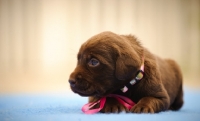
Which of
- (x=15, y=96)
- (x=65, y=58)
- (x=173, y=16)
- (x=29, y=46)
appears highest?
(x=173, y=16)

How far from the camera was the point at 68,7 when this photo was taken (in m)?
2.32

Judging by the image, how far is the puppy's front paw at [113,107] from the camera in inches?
77.1

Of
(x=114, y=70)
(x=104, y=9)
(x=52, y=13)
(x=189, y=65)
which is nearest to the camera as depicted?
(x=114, y=70)

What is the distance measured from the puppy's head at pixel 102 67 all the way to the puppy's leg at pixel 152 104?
0.54 ft

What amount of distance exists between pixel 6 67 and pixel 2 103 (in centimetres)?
38

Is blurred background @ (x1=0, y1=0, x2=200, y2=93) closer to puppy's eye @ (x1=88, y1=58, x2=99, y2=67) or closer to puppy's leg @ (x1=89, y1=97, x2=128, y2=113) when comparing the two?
puppy's eye @ (x1=88, y1=58, x2=99, y2=67)

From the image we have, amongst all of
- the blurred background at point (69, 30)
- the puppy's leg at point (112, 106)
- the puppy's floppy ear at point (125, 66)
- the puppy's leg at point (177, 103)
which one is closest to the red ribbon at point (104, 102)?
the puppy's leg at point (112, 106)

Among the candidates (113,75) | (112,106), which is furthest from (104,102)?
(113,75)

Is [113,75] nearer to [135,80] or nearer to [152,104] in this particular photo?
[135,80]

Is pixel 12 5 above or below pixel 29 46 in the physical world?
above

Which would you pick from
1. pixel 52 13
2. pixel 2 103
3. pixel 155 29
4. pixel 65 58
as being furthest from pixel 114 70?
pixel 65 58

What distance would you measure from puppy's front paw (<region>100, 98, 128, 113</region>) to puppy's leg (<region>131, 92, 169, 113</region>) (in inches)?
2.9

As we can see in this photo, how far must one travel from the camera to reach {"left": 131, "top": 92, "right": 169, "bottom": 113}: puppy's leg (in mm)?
1931

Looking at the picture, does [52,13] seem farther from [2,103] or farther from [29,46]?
[2,103]
